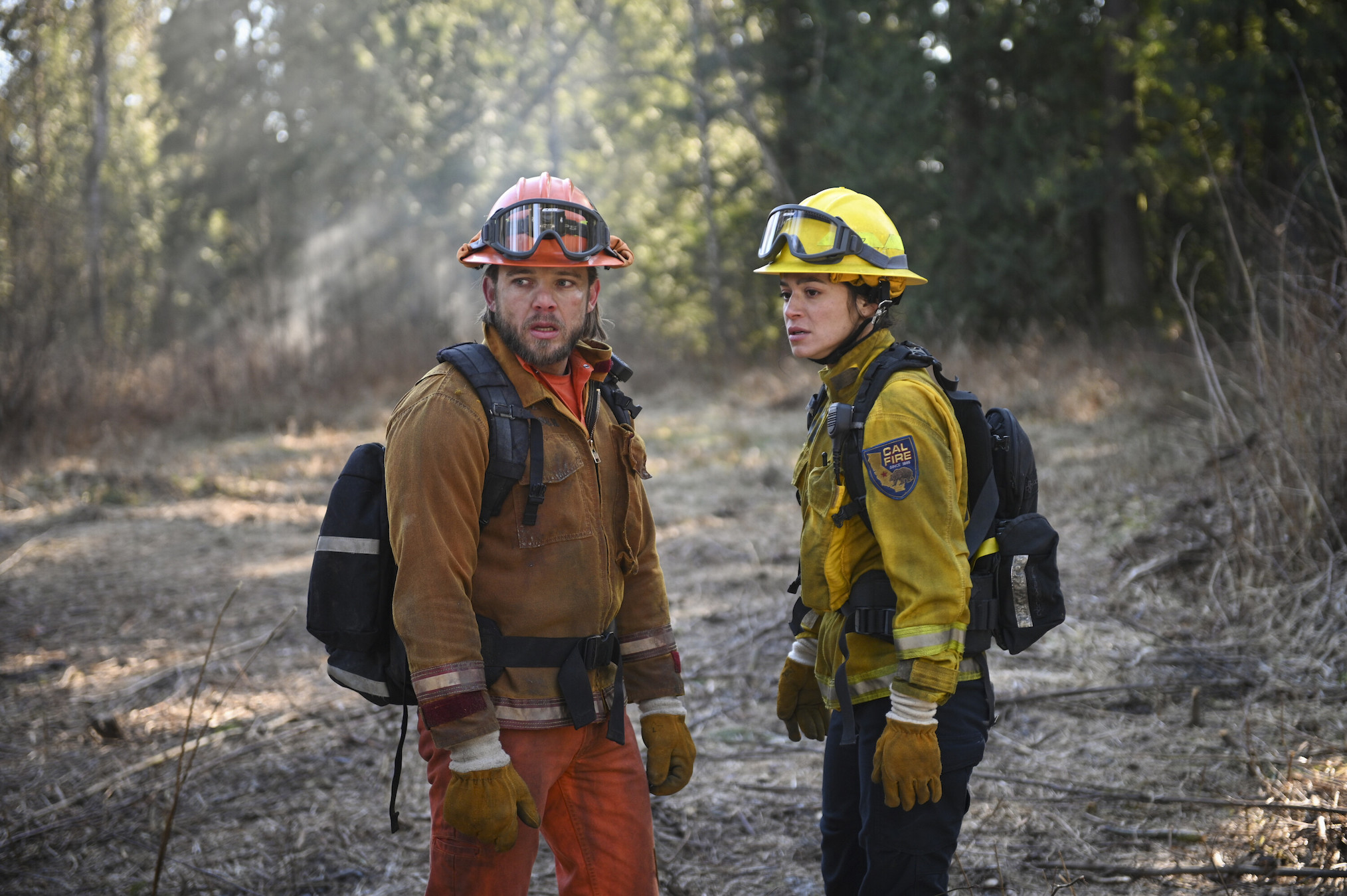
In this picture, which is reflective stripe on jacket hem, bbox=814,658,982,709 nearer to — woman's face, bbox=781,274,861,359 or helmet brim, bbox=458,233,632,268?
woman's face, bbox=781,274,861,359

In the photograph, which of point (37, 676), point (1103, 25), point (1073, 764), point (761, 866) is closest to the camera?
point (761, 866)

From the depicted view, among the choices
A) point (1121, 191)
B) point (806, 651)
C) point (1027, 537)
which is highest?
point (1121, 191)

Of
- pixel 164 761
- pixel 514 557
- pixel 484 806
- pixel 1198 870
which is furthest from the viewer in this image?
pixel 164 761

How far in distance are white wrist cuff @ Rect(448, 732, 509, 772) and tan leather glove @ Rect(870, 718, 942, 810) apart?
853 mm

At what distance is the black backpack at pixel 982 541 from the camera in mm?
2342

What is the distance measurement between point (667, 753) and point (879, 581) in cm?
72

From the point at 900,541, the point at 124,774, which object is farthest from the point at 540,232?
the point at 124,774

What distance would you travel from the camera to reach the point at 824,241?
256 centimetres

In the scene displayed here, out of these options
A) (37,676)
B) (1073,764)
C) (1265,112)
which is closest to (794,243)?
(1073,764)

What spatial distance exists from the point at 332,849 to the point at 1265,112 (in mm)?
13028

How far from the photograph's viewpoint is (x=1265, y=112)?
11.7 m

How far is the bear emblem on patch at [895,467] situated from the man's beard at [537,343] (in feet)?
2.67

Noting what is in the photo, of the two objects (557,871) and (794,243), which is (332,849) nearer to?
(557,871)

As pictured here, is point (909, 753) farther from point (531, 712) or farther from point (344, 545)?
point (344, 545)
